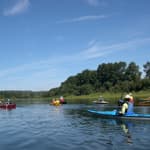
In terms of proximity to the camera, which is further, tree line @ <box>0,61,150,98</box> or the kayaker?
tree line @ <box>0,61,150,98</box>

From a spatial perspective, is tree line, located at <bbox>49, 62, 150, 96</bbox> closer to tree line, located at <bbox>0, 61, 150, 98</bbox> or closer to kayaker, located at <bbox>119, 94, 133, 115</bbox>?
tree line, located at <bbox>0, 61, 150, 98</bbox>

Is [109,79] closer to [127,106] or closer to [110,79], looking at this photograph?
[110,79]

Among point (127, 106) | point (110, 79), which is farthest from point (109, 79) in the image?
point (127, 106)

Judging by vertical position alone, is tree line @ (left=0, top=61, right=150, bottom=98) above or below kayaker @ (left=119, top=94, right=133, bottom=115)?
above

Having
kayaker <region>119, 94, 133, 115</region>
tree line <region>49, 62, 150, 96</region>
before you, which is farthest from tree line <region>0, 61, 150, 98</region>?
kayaker <region>119, 94, 133, 115</region>

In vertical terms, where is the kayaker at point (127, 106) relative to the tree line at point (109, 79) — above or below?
below

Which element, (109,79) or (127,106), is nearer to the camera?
(127,106)

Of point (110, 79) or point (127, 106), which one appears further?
point (110, 79)

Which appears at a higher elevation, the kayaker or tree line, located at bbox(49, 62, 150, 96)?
Result: tree line, located at bbox(49, 62, 150, 96)

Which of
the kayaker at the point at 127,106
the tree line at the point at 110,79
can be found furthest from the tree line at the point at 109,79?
the kayaker at the point at 127,106

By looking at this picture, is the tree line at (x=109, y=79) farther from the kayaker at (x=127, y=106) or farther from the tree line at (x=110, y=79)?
the kayaker at (x=127, y=106)

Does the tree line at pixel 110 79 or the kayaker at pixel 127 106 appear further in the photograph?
the tree line at pixel 110 79

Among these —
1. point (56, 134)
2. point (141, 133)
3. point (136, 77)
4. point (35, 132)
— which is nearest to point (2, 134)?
point (35, 132)

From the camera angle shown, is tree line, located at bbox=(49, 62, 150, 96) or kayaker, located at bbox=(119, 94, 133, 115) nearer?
kayaker, located at bbox=(119, 94, 133, 115)
